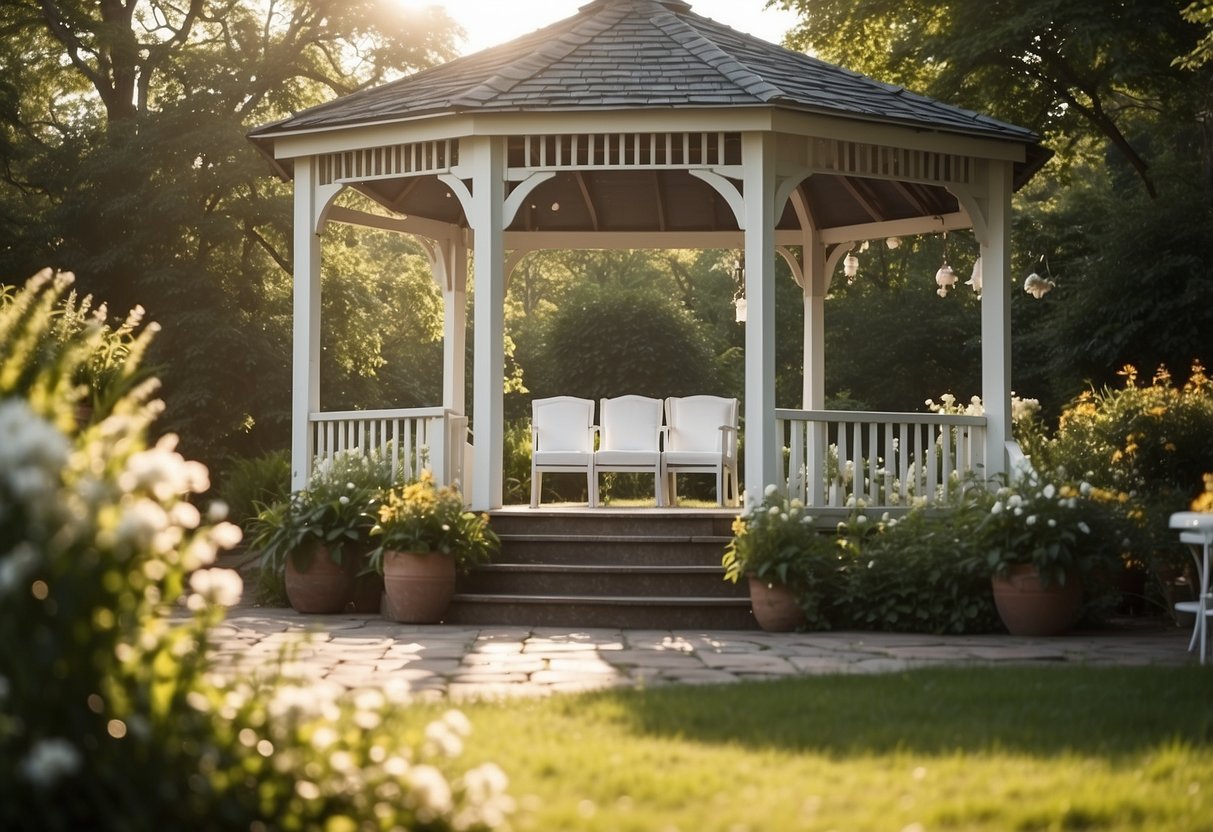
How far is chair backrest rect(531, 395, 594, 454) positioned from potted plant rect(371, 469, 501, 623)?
3.19 m

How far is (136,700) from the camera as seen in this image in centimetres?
302

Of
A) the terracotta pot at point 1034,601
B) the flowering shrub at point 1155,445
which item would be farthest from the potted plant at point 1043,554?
the flowering shrub at point 1155,445

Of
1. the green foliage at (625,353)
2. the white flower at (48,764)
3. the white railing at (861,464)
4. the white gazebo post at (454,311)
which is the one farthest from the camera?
the green foliage at (625,353)

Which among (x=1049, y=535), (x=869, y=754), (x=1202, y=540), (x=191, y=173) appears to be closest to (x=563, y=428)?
(x=1049, y=535)

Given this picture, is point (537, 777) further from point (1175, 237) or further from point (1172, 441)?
point (1175, 237)

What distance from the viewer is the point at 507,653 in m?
7.61

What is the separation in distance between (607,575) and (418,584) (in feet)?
4.14

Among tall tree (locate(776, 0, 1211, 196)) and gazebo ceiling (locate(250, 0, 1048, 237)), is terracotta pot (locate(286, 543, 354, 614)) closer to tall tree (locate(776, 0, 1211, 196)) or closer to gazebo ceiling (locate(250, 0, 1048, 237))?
gazebo ceiling (locate(250, 0, 1048, 237))

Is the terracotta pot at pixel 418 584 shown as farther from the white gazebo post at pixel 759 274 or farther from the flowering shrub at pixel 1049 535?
the flowering shrub at pixel 1049 535

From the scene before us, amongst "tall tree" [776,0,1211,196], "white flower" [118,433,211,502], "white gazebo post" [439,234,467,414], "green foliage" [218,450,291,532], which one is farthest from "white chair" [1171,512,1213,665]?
"tall tree" [776,0,1211,196]

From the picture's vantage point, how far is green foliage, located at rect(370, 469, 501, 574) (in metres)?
9.30

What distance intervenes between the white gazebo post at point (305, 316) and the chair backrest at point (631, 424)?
282 cm

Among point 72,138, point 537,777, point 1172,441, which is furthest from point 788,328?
point 537,777

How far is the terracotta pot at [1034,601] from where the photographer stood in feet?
28.2
